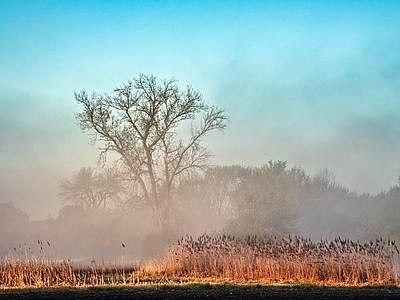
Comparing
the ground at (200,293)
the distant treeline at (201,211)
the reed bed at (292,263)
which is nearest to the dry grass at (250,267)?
the reed bed at (292,263)

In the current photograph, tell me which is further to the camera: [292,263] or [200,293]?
[292,263]

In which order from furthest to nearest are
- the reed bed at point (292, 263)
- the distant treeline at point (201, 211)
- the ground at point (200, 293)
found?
1. the distant treeline at point (201, 211)
2. the reed bed at point (292, 263)
3. the ground at point (200, 293)

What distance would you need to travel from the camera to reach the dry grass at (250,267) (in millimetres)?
16078

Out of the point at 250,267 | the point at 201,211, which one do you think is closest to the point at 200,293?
the point at 250,267

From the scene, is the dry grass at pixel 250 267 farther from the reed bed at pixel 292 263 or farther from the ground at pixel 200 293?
the ground at pixel 200 293

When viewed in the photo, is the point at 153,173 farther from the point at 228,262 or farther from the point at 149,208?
the point at 228,262

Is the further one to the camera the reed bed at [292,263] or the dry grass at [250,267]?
the reed bed at [292,263]

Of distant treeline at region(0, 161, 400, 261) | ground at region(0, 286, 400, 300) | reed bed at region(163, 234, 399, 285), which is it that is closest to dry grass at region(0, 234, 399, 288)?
reed bed at region(163, 234, 399, 285)

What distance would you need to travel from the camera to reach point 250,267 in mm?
18172

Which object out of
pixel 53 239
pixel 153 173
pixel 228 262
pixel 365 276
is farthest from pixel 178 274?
pixel 53 239

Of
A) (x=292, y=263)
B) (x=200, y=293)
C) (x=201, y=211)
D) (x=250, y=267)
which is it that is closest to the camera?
(x=200, y=293)

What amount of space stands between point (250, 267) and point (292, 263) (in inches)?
61.1

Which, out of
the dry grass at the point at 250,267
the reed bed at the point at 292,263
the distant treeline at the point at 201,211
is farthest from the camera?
the distant treeline at the point at 201,211

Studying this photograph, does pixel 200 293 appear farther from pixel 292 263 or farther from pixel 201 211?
pixel 201 211
